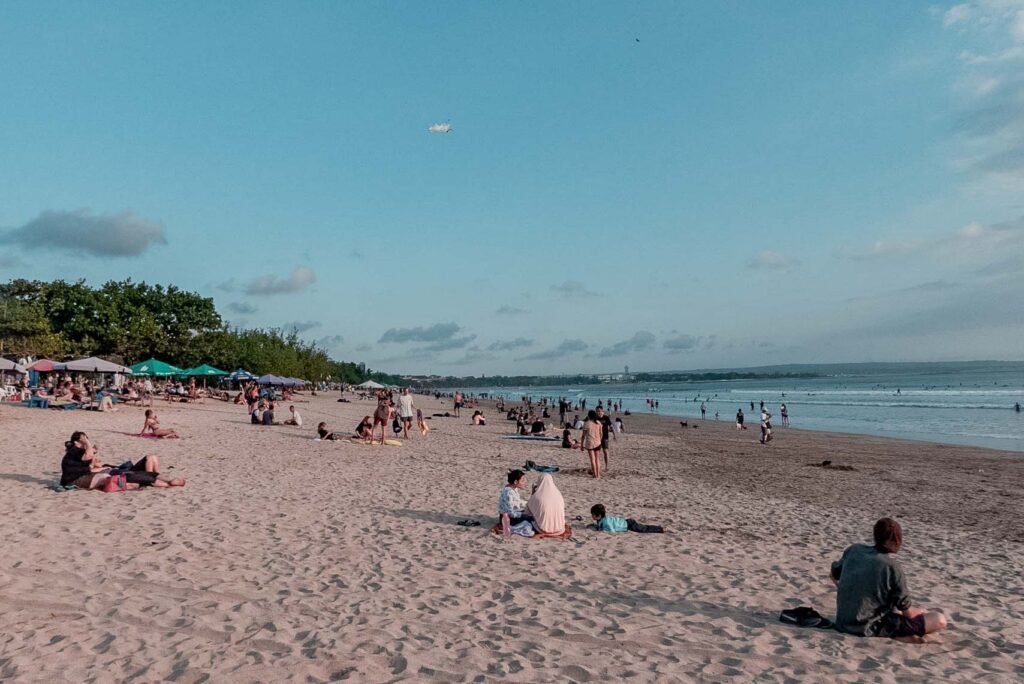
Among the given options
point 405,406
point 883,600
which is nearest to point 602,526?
point 883,600

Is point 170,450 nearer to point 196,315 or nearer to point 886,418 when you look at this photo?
point 196,315

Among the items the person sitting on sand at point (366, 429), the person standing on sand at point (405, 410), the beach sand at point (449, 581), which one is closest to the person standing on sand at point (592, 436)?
the beach sand at point (449, 581)

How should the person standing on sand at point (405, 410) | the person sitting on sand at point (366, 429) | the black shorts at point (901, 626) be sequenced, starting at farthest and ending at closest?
the person standing on sand at point (405, 410), the person sitting on sand at point (366, 429), the black shorts at point (901, 626)

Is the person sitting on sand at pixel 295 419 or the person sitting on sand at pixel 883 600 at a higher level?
the person sitting on sand at pixel 295 419

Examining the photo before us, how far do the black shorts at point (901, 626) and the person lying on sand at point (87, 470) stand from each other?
10371 mm

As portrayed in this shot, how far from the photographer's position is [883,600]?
17.9ft

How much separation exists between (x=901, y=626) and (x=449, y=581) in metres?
4.12

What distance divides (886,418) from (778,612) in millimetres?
45322

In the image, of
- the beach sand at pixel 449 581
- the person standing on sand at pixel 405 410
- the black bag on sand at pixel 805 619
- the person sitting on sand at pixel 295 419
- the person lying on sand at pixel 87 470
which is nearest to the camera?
the beach sand at pixel 449 581

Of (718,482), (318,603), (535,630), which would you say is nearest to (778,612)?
(535,630)

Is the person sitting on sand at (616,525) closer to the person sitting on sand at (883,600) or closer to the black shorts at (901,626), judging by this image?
the person sitting on sand at (883,600)

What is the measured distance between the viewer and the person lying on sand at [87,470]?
34.0ft

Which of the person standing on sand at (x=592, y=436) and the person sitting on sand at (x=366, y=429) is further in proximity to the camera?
the person sitting on sand at (x=366, y=429)

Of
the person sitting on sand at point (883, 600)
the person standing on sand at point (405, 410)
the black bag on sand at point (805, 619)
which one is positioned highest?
the person standing on sand at point (405, 410)
